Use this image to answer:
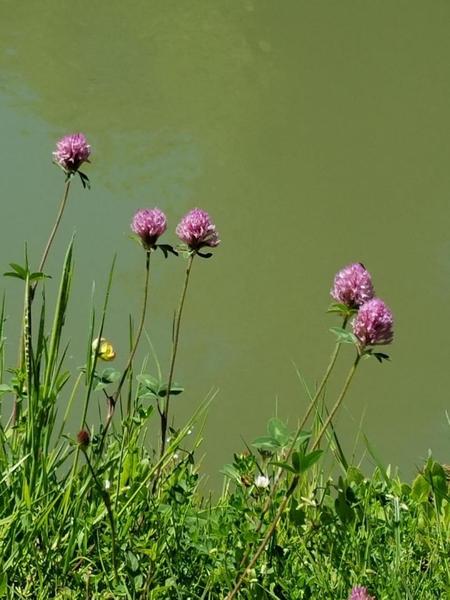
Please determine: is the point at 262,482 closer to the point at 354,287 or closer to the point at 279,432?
the point at 279,432

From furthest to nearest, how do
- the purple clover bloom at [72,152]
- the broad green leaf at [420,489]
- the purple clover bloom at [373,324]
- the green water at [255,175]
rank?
the green water at [255,175] < the broad green leaf at [420,489] < the purple clover bloom at [72,152] < the purple clover bloom at [373,324]

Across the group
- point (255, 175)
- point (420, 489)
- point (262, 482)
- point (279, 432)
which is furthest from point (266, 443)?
point (255, 175)

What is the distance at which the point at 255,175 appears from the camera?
337cm

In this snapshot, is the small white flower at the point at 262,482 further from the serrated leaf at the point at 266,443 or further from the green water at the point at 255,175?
the green water at the point at 255,175

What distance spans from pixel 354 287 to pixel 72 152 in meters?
0.52

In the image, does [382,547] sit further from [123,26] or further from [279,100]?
[123,26]

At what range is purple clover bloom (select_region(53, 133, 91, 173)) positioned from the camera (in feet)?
4.77

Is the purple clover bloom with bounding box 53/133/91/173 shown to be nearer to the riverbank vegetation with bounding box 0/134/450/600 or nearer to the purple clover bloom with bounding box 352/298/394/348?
the riverbank vegetation with bounding box 0/134/450/600

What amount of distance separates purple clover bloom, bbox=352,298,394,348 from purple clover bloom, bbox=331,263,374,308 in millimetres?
50

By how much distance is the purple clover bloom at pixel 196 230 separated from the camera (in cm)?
132

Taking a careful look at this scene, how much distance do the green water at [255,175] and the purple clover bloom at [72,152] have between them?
2.37ft

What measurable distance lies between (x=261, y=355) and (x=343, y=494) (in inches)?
41.2

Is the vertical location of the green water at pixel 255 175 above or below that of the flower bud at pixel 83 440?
above

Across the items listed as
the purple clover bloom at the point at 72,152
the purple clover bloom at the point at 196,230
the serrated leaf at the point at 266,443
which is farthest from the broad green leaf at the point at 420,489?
the purple clover bloom at the point at 72,152
